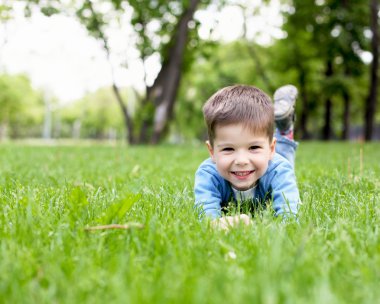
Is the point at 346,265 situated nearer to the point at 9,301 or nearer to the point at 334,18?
the point at 9,301

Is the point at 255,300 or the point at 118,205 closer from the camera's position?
the point at 255,300

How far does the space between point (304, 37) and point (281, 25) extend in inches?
61.0

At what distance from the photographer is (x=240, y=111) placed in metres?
2.73

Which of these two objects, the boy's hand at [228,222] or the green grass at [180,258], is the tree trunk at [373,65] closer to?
the green grass at [180,258]

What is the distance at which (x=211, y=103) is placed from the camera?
2924 mm

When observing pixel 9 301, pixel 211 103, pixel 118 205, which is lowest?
pixel 9 301

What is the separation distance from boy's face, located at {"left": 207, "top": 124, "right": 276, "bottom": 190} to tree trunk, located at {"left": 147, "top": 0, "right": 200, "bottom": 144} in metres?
13.9

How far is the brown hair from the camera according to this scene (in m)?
2.71

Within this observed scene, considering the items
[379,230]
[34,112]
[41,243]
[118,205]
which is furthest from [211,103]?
[34,112]

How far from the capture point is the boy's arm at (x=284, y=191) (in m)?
2.70

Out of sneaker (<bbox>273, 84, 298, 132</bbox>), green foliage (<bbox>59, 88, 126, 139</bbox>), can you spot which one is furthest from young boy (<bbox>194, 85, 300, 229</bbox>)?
green foliage (<bbox>59, 88, 126, 139</bbox>)

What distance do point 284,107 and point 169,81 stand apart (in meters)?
12.5

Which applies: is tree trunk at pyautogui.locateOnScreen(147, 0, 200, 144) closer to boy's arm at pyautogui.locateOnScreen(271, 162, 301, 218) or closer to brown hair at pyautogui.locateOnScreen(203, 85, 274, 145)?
brown hair at pyautogui.locateOnScreen(203, 85, 274, 145)

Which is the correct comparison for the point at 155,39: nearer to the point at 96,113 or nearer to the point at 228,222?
the point at 228,222
